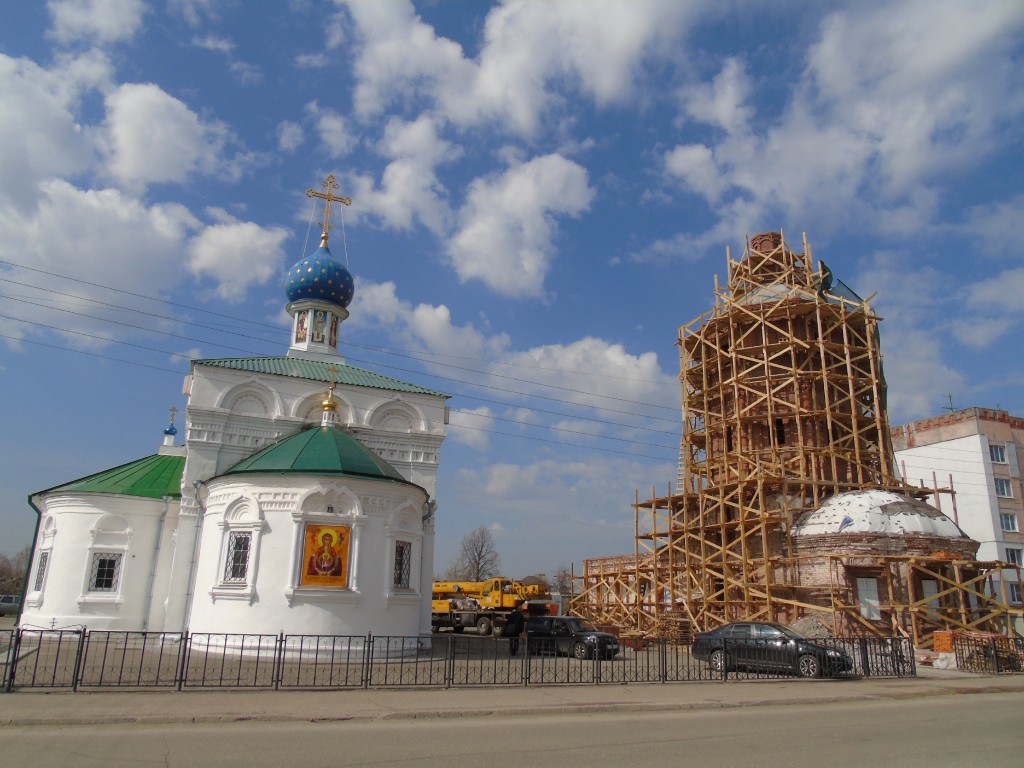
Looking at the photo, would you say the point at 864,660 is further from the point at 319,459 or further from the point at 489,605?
the point at 489,605

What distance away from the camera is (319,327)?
2889 cm

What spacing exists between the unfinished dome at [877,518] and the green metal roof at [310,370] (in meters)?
13.7

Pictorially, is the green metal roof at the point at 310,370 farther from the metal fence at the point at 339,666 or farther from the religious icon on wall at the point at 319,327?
the metal fence at the point at 339,666

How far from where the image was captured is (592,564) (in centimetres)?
3456

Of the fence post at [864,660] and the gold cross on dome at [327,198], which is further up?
the gold cross on dome at [327,198]

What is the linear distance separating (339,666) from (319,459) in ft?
17.8

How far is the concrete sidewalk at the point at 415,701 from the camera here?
9672 millimetres

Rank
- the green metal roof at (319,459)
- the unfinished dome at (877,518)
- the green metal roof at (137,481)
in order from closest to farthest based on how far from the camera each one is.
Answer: the green metal roof at (319,459) → the green metal roof at (137,481) → the unfinished dome at (877,518)

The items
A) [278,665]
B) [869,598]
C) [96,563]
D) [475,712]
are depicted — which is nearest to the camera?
[475,712]

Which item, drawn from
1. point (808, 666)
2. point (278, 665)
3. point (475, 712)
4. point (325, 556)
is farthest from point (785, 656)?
point (325, 556)

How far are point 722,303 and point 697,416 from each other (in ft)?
17.0

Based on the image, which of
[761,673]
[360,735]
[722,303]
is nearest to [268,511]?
[360,735]

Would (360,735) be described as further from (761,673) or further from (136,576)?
(136,576)

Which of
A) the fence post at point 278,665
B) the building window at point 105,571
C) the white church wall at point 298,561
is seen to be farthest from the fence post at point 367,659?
the building window at point 105,571
